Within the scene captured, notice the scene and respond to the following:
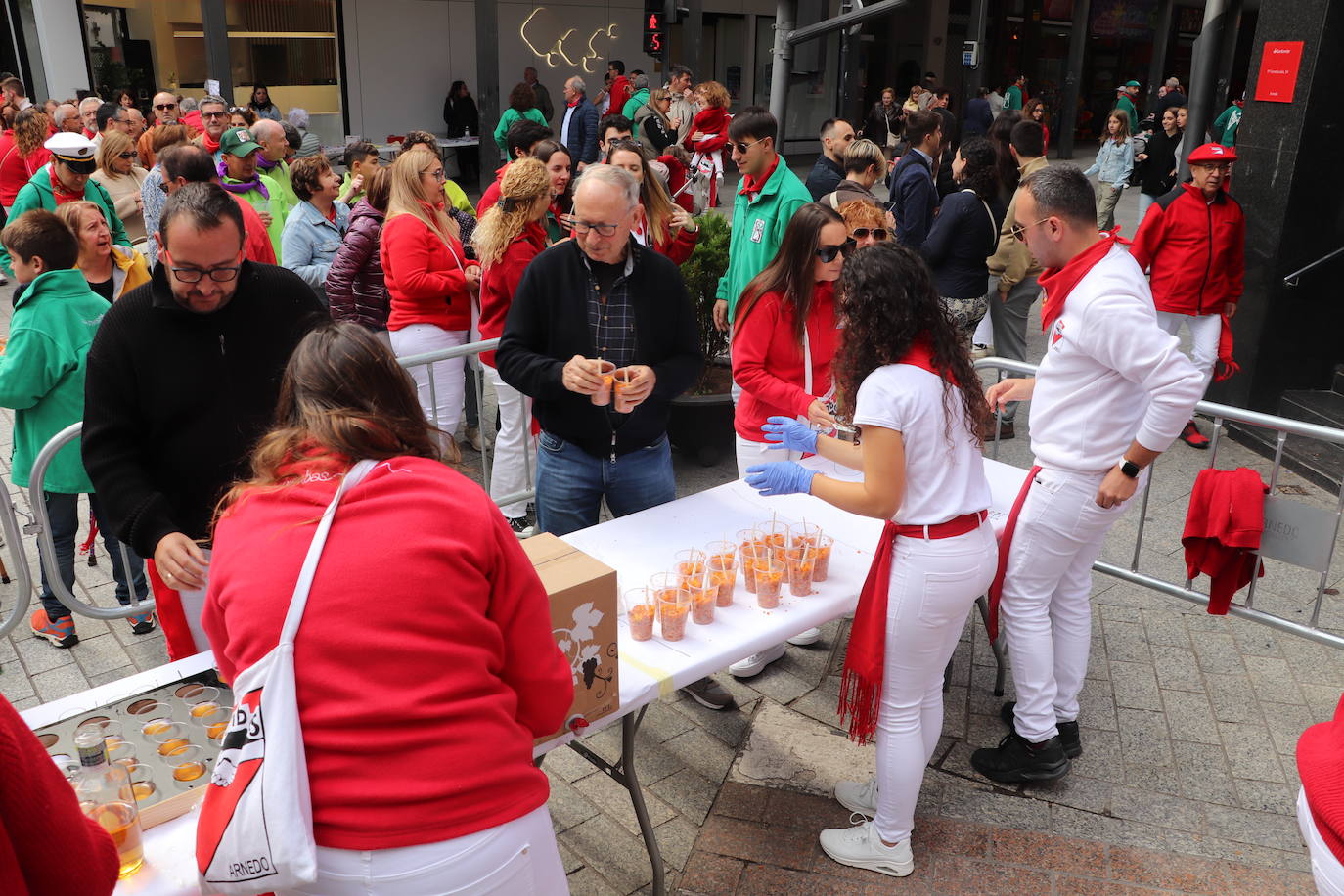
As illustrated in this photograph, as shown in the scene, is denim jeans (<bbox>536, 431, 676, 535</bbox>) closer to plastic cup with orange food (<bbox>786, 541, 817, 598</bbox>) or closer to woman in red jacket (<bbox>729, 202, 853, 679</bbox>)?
woman in red jacket (<bbox>729, 202, 853, 679</bbox>)

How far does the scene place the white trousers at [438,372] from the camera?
5602 millimetres

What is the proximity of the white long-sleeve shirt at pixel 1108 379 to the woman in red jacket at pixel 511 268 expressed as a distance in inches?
103

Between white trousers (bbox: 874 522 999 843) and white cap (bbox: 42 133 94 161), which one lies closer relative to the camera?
white trousers (bbox: 874 522 999 843)

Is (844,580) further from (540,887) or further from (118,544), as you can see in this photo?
(118,544)

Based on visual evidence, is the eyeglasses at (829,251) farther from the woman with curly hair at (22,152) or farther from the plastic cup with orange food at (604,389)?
the woman with curly hair at (22,152)

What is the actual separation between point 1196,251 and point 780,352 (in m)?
4.07

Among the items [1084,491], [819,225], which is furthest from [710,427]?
[1084,491]

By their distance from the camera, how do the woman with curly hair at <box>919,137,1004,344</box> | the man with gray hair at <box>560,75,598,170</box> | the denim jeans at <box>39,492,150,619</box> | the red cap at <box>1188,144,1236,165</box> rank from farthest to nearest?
the man with gray hair at <box>560,75,598,170</box> → the woman with curly hair at <box>919,137,1004,344</box> → the red cap at <box>1188,144,1236,165</box> → the denim jeans at <box>39,492,150,619</box>

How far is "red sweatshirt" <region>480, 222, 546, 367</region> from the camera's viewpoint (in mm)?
5254

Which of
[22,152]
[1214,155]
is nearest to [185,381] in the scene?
[1214,155]

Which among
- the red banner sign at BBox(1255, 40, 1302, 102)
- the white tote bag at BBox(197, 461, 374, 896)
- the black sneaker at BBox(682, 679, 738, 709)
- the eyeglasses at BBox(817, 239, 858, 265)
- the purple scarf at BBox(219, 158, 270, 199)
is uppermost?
the red banner sign at BBox(1255, 40, 1302, 102)

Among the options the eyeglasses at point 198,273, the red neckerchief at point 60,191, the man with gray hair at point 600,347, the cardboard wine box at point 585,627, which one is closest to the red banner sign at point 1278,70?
the man with gray hair at point 600,347

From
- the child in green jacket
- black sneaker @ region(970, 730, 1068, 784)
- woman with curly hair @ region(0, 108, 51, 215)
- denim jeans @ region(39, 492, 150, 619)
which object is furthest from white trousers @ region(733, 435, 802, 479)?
woman with curly hair @ region(0, 108, 51, 215)

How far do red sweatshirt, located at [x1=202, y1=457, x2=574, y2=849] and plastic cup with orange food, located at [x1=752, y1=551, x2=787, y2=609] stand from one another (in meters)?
1.40
